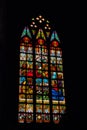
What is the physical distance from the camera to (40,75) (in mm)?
12070

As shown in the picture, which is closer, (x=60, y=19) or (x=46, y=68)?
(x=46, y=68)

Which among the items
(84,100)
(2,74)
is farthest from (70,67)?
(2,74)

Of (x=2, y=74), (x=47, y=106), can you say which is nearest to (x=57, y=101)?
(x=47, y=106)

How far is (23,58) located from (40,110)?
5.87ft

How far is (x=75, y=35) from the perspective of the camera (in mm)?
12898

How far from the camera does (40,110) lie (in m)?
11.5

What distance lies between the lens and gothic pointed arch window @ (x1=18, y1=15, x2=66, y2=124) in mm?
11471

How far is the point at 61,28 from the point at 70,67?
1.51 meters

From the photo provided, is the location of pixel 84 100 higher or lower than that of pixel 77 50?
lower

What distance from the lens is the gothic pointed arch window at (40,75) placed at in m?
11.5

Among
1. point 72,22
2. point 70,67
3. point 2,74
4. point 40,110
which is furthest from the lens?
point 72,22

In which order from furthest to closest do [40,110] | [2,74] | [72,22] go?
[72,22], [40,110], [2,74]

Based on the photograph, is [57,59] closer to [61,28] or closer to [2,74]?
[61,28]

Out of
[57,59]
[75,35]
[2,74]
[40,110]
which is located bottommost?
[40,110]
